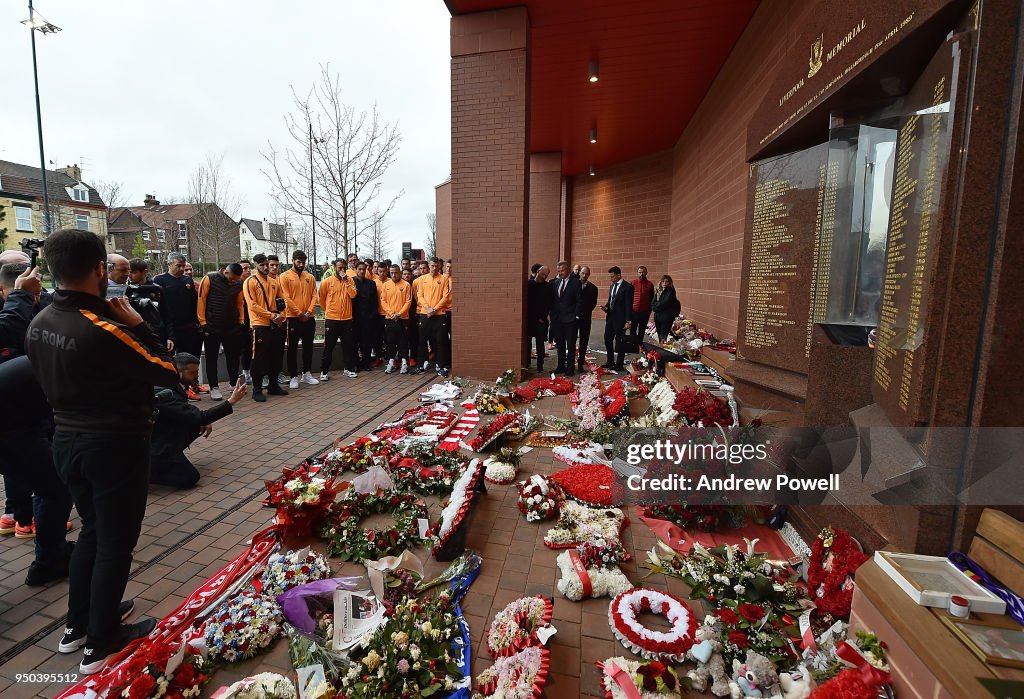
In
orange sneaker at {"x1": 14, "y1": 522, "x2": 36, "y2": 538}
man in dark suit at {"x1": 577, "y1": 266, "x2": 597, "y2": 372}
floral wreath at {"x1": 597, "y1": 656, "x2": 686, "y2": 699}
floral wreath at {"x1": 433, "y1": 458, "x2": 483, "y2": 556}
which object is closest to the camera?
floral wreath at {"x1": 597, "y1": 656, "x2": 686, "y2": 699}

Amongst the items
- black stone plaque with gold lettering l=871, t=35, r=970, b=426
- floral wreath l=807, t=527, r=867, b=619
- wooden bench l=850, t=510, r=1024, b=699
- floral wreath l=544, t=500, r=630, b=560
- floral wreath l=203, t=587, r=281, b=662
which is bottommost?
floral wreath l=203, t=587, r=281, b=662

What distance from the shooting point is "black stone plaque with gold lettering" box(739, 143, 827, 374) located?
358 cm

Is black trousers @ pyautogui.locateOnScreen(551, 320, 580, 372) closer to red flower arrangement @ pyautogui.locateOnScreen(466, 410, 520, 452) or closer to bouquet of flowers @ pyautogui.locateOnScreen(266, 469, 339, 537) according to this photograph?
red flower arrangement @ pyautogui.locateOnScreen(466, 410, 520, 452)

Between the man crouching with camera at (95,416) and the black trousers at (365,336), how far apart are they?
683 cm

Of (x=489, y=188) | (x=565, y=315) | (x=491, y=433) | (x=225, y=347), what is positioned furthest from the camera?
(x=565, y=315)

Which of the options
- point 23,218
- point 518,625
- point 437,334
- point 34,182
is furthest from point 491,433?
point 34,182

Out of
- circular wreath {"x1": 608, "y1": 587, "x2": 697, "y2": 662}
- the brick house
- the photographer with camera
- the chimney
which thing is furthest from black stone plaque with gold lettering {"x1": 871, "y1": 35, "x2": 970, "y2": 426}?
the chimney

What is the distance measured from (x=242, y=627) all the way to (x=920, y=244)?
12.2 feet

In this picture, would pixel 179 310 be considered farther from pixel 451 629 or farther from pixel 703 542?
pixel 703 542

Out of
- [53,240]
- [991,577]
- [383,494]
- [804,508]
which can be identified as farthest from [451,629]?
[53,240]

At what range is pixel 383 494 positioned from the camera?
3625mm

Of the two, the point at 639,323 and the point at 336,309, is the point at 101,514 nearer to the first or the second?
the point at 336,309

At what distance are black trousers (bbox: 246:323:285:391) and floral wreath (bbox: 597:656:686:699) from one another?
6.51 meters

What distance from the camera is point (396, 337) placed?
9.00 m
